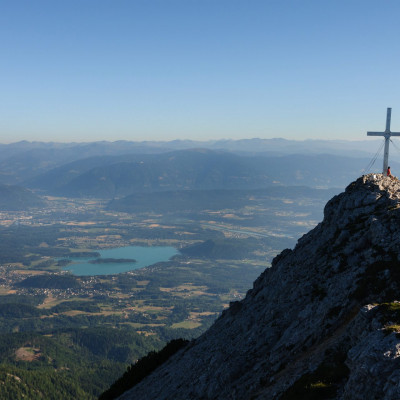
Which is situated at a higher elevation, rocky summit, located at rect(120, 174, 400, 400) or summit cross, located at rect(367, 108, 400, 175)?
summit cross, located at rect(367, 108, 400, 175)

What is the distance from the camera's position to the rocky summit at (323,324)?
2133 cm

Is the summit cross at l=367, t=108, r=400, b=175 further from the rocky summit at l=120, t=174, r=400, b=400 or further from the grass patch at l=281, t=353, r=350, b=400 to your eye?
the grass patch at l=281, t=353, r=350, b=400

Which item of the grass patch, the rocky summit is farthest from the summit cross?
the grass patch

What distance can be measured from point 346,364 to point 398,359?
4.10 meters

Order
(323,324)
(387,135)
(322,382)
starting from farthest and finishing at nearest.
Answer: (387,135) < (323,324) < (322,382)

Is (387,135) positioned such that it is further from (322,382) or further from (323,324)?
(322,382)

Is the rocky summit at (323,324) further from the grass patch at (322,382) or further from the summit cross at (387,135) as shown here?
the summit cross at (387,135)

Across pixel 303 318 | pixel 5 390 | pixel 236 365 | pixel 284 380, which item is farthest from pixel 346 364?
pixel 5 390

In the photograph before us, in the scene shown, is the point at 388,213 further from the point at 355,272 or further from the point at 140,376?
the point at 140,376

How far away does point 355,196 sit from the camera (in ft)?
139

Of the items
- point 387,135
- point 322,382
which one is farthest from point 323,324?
point 387,135

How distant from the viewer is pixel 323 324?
3070 cm

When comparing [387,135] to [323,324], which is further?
[387,135]

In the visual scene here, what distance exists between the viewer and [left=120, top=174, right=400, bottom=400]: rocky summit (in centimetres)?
2133
